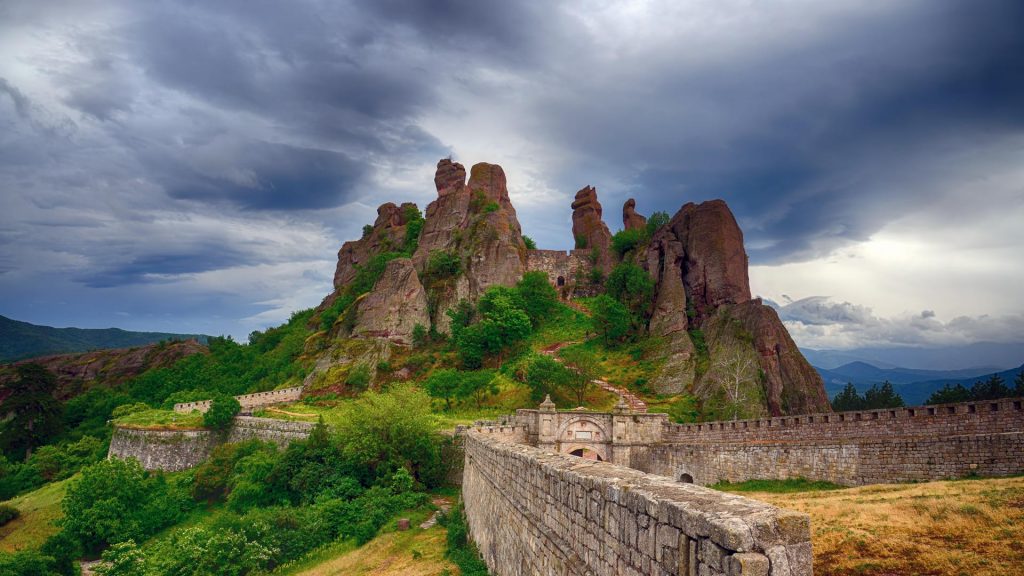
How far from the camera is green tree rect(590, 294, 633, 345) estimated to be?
55344 mm

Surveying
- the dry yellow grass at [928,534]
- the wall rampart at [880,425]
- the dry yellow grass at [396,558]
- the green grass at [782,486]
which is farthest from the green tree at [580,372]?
the dry yellow grass at [928,534]

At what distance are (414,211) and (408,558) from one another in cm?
7916

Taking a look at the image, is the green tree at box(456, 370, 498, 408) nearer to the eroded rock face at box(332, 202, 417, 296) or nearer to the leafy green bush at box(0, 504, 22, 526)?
the leafy green bush at box(0, 504, 22, 526)

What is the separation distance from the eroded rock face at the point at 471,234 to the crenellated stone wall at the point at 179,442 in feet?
88.0

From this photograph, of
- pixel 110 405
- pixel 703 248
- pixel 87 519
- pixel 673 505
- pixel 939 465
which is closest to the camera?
pixel 673 505

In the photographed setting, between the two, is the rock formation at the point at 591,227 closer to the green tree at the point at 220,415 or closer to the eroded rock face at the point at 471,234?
the eroded rock face at the point at 471,234

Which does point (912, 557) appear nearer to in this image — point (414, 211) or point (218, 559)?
point (218, 559)

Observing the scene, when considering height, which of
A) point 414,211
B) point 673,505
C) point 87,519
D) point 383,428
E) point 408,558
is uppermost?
point 414,211

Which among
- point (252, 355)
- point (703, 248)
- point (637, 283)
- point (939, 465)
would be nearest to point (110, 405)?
point (252, 355)

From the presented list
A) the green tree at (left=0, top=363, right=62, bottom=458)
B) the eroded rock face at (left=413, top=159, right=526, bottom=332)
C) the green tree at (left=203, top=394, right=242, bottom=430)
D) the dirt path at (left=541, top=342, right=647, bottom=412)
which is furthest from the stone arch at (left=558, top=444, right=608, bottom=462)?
the green tree at (left=0, top=363, right=62, bottom=458)

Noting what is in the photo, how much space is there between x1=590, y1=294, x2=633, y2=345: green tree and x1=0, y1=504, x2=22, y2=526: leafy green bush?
48949 millimetres

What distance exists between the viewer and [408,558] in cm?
1878

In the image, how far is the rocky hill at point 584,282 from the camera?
42.9 meters

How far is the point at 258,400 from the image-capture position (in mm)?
55906
